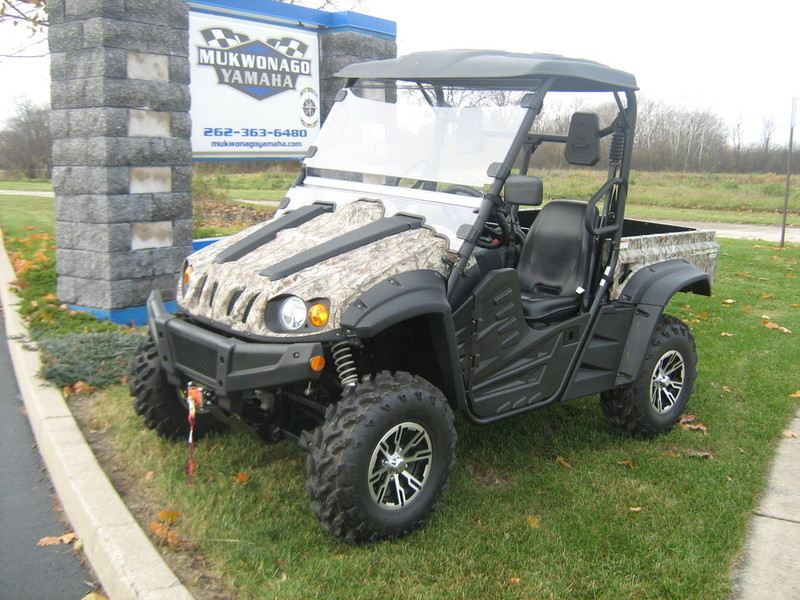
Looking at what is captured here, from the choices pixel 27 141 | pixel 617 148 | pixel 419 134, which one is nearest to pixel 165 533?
pixel 419 134

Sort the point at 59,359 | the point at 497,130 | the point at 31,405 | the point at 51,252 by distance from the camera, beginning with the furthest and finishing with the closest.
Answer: the point at 51,252, the point at 59,359, the point at 31,405, the point at 497,130

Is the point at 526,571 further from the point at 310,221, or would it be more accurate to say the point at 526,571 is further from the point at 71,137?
the point at 71,137

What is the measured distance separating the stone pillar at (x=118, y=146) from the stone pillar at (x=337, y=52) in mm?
2005

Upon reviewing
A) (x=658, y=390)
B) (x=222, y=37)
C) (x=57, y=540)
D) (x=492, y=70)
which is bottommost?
(x=57, y=540)

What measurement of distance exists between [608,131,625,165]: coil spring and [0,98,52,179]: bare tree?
21.7 m

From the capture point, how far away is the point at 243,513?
154 inches

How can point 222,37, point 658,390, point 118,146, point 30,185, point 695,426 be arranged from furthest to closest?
point 30,185 → point 222,37 → point 118,146 → point 695,426 → point 658,390

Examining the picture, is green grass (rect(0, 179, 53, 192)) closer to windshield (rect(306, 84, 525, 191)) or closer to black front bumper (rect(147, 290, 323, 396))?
windshield (rect(306, 84, 525, 191))

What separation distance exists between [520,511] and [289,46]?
19.6 feet

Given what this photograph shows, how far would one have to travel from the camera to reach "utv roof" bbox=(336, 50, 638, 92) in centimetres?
404

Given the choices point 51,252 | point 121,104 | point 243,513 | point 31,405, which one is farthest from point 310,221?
point 51,252

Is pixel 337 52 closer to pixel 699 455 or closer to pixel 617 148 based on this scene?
pixel 617 148

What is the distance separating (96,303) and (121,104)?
67.0 inches

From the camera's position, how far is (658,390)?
5203mm
